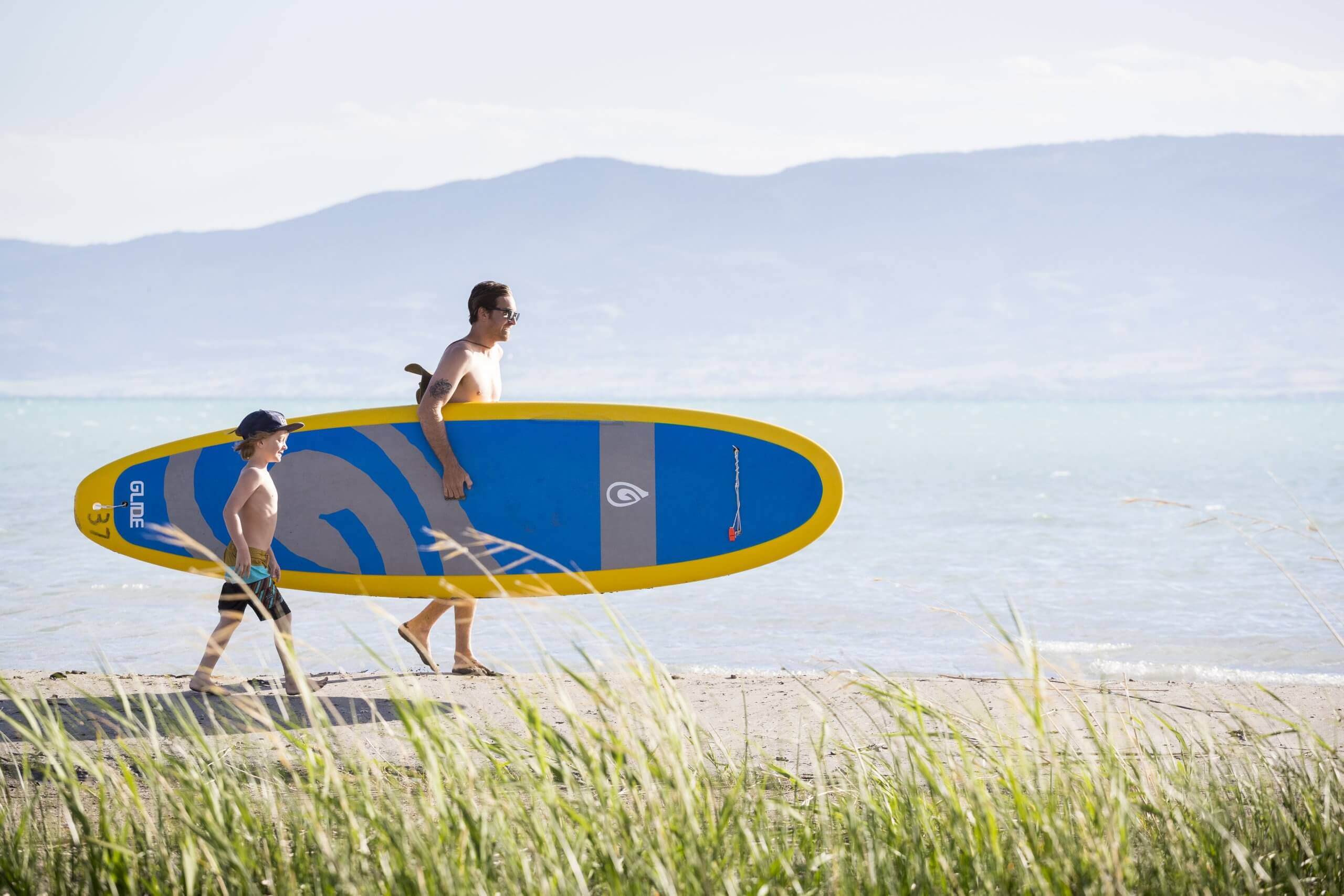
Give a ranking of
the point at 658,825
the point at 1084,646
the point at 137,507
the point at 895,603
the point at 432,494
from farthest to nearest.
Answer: the point at 895,603 → the point at 1084,646 → the point at 137,507 → the point at 432,494 → the point at 658,825

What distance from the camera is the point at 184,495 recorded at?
487 centimetres

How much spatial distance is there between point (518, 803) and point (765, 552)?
275 cm

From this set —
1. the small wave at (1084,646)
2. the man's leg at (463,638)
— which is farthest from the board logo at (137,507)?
the small wave at (1084,646)

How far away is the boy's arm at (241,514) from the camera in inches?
141

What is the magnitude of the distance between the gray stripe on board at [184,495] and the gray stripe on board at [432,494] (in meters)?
0.96

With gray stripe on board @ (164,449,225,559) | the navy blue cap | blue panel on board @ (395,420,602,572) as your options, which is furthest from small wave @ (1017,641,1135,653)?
gray stripe on board @ (164,449,225,559)

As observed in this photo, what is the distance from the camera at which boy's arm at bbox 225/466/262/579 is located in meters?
3.57

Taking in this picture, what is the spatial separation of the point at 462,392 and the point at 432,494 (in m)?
0.46

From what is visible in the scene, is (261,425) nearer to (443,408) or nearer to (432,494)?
(443,408)

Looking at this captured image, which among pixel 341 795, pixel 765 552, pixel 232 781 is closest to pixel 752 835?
pixel 341 795

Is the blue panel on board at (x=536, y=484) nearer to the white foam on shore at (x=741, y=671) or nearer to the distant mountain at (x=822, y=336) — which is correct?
the white foam on shore at (x=741, y=671)

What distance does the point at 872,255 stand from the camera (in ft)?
647

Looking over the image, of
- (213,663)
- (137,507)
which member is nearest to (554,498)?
(213,663)

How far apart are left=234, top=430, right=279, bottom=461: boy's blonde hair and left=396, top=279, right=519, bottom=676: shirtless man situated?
644mm
